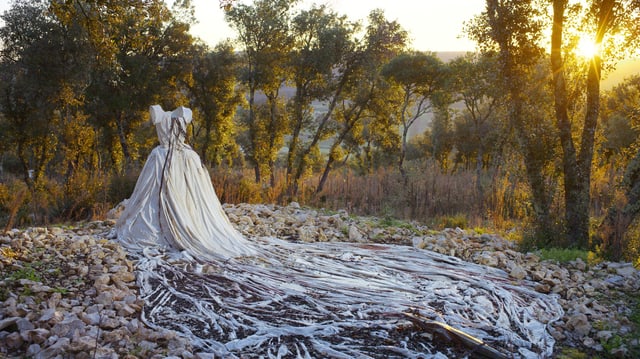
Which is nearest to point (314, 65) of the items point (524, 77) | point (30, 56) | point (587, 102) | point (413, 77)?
point (413, 77)

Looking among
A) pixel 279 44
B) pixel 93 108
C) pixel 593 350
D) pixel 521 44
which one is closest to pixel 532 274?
pixel 593 350

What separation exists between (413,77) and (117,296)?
59.1 ft

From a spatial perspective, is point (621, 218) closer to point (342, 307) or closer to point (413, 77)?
point (342, 307)

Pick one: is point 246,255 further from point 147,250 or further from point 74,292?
point 74,292

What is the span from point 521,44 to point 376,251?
13.1 ft

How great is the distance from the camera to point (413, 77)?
2006 cm

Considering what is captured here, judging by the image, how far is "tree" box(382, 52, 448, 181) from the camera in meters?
19.8

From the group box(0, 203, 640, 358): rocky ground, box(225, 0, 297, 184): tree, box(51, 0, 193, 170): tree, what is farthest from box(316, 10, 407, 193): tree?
box(0, 203, 640, 358): rocky ground

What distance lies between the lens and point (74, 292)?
3898mm

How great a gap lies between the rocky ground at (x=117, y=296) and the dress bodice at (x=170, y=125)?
140 centimetres

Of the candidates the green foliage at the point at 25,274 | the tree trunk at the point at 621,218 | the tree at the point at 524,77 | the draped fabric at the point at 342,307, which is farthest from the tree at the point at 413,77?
the green foliage at the point at 25,274

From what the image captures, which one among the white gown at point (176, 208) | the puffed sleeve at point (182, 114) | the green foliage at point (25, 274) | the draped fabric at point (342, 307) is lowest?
the draped fabric at point (342, 307)

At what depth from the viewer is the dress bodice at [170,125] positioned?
5.70 metres

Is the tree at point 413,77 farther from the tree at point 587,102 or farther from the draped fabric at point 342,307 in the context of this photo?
the draped fabric at point 342,307
